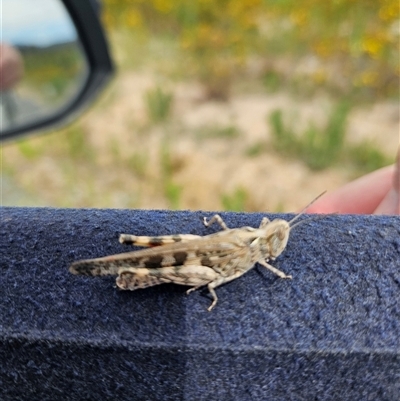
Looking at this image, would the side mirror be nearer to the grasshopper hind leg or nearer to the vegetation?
the vegetation

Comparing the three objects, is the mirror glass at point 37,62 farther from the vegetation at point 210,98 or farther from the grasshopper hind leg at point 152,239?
the grasshopper hind leg at point 152,239

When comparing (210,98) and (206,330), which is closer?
(206,330)

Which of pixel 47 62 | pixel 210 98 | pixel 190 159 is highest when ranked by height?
pixel 47 62

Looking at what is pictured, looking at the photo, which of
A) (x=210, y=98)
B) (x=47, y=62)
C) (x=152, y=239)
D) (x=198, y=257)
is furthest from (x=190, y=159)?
(x=152, y=239)

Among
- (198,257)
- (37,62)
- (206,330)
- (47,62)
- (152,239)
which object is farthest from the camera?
(47,62)

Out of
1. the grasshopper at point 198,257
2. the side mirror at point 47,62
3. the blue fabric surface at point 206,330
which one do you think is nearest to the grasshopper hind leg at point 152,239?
the grasshopper at point 198,257

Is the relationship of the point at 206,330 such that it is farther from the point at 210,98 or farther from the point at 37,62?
the point at 210,98
